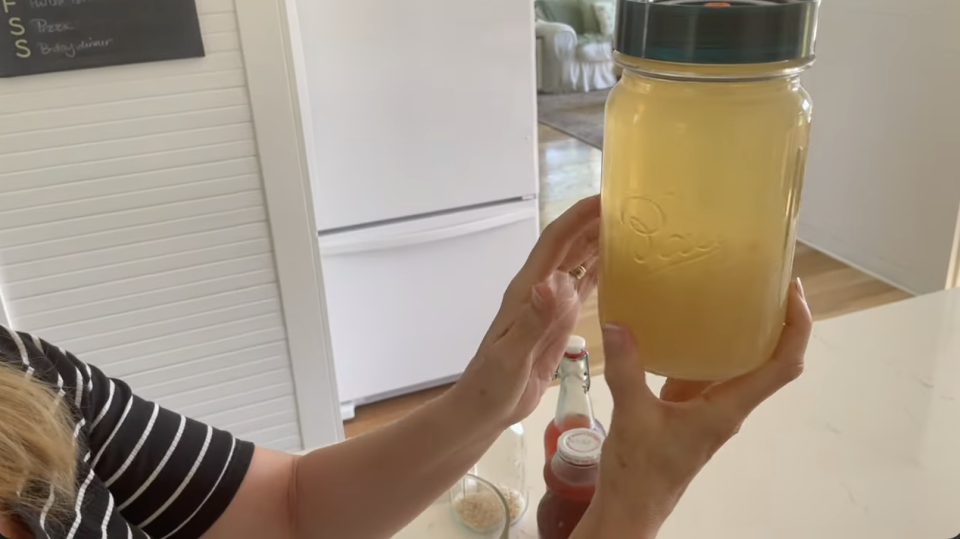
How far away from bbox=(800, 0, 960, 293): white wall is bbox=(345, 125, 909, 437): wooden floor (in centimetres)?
9

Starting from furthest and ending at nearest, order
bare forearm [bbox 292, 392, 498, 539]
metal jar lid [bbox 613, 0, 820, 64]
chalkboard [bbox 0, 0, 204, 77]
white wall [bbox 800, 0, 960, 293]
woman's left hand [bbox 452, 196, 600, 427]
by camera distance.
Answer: white wall [bbox 800, 0, 960, 293] → chalkboard [bbox 0, 0, 204, 77] → bare forearm [bbox 292, 392, 498, 539] → woman's left hand [bbox 452, 196, 600, 427] → metal jar lid [bbox 613, 0, 820, 64]

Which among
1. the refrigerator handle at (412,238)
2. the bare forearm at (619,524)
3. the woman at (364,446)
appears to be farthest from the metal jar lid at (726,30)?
the refrigerator handle at (412,238)

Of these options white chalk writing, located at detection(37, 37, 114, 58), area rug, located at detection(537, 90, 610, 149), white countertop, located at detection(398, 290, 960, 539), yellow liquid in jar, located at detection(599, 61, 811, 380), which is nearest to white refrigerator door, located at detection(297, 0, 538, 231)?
white chalk writing, located at detection(37, 37, 114, 58)

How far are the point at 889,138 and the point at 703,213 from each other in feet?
8.54

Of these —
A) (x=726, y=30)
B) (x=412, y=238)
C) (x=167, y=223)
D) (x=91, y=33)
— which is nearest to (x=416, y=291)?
(x=412, y=238)

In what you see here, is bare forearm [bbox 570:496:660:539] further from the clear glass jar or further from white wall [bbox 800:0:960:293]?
white wall [bbox 800:0:960:293]

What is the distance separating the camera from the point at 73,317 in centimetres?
169

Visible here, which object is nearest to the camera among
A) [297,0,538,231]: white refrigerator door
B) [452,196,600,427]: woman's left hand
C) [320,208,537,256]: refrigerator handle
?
[452,196,600,427]: woman's left hand

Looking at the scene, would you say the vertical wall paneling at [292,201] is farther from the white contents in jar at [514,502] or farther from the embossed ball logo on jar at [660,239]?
the embossed ball logo on jar at [660,239]

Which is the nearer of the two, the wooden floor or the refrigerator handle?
the refrigerator handle

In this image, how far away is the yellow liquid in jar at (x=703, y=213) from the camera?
519mm

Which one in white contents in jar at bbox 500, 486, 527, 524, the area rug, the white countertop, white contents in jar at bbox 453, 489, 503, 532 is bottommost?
the area rug

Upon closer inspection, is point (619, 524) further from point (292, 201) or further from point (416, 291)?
point (416, 291)

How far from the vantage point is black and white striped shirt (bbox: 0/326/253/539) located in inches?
30.7
